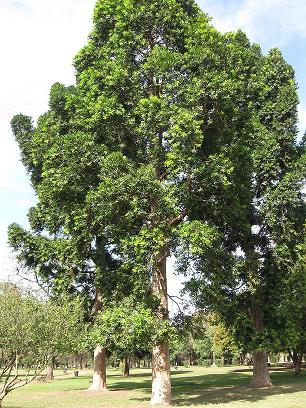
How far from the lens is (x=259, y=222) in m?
28.2

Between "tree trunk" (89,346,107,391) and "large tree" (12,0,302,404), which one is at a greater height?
"large tree" (12,0,302,404)

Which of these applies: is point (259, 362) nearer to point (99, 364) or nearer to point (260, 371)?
point (260, 371)

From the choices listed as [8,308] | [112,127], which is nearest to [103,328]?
[8,308]

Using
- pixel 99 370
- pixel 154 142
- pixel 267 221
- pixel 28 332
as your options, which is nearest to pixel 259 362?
pixel 267 221

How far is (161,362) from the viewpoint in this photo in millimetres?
19828

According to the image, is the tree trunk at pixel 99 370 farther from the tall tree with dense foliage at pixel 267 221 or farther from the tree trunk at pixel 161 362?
the tree trunk at pixel 161 362

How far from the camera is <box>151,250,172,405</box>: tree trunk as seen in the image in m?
19.6

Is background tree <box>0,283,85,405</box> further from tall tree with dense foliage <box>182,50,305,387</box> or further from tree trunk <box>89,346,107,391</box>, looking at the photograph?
tree trunk <box>89,346,107,391</box>

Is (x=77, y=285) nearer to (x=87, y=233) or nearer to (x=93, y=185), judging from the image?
(x=87, y=233)

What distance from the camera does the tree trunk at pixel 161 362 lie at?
19562 millimetres

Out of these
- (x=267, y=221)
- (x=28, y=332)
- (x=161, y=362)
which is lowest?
(x=161, y=362)

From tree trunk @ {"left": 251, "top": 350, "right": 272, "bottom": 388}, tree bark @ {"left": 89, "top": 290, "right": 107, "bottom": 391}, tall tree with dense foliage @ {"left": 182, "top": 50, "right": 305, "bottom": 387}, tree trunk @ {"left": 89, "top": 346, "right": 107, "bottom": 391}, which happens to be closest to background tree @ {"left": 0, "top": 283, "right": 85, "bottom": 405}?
tall tree with dense foliage @ {"left": 182, "top": 50, "right": 305, "bottom": 387}

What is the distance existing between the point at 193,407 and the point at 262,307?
10164mm

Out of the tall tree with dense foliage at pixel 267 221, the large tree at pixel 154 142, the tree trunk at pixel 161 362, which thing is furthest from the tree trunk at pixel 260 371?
the tree trunk at pixel 161 362
